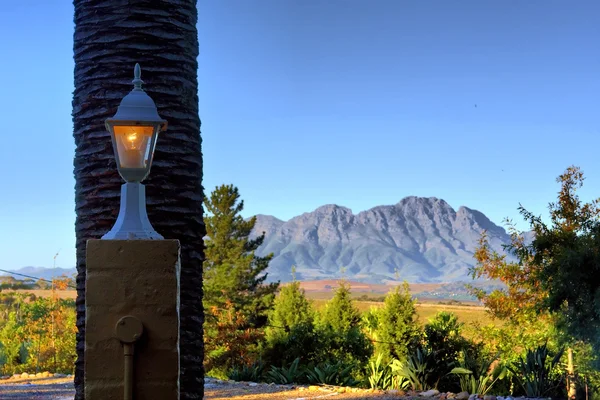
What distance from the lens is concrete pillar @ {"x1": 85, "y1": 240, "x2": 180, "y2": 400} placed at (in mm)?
2930

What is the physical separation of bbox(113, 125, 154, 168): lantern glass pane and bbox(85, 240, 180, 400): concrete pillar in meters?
0.51

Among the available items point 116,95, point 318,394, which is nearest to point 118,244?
point 116,95

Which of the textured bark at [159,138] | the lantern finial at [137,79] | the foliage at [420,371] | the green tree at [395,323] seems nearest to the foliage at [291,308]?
the green tree at [395,323]

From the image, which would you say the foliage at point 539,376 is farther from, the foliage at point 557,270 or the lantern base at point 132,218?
the lantern base at point 132,218

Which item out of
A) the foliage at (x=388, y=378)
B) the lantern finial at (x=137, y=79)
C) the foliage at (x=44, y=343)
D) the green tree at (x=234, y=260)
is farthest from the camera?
the green tree at (x=234, y=260)

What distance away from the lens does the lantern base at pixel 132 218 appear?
9.91 ft

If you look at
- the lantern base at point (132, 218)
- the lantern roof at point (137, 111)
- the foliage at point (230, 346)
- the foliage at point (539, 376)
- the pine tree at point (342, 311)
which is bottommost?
the foliage at point (230, 346)

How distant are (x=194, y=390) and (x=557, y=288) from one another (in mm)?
7378

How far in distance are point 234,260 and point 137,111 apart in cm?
1907

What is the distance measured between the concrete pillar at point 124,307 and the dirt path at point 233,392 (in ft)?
14.6

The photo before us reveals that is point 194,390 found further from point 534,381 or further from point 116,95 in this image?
point 534,381

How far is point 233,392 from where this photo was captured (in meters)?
7.98

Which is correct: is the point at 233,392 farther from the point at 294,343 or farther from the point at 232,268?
the point at 232,268

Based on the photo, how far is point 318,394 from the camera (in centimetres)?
760
